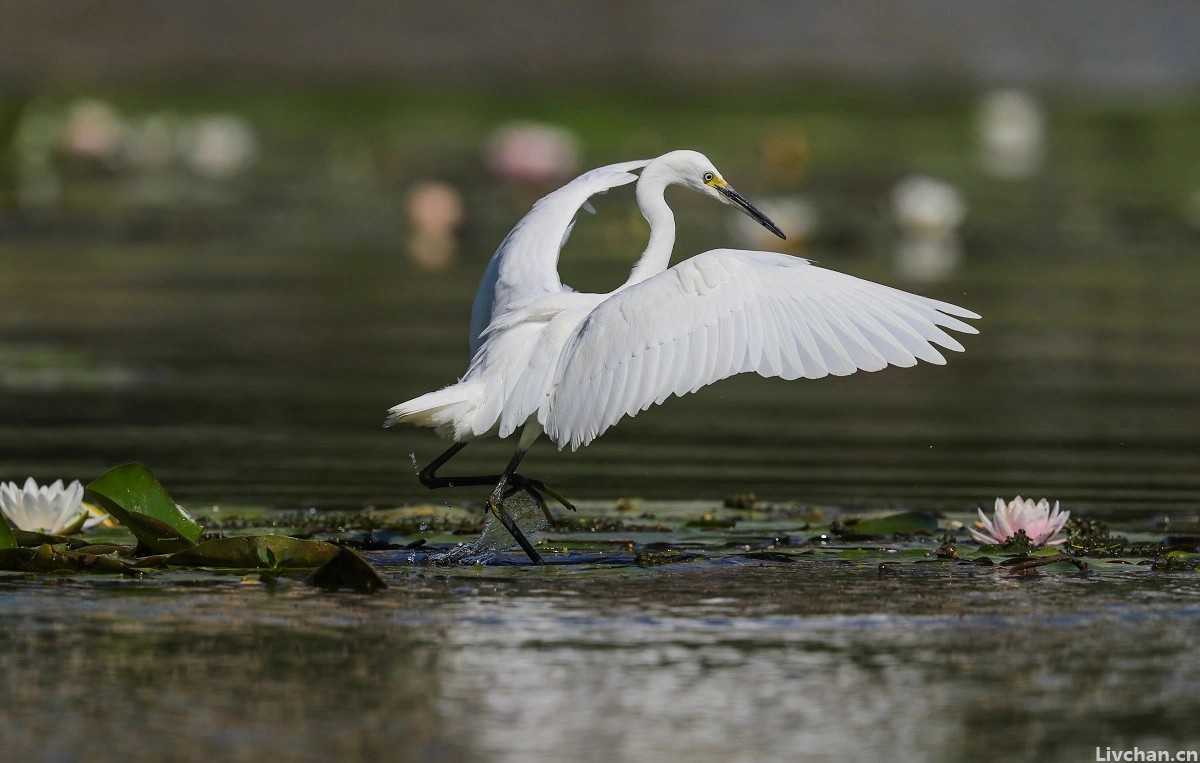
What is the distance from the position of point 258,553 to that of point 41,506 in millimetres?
851

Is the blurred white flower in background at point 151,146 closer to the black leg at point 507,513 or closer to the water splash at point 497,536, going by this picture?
the water splash at point 497,536

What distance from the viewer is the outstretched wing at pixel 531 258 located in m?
7.67

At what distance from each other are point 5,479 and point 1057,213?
46.2ft

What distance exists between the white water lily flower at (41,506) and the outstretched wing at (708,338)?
4.91ft

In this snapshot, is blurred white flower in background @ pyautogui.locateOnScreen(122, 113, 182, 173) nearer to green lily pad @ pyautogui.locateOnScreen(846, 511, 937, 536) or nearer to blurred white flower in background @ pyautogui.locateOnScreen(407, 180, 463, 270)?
blurred white flower in background @ pyautogui.locateOnScreen(407, 180, 463, 270)

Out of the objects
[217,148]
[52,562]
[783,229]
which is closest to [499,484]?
[52,562]

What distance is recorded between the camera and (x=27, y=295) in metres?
14.3

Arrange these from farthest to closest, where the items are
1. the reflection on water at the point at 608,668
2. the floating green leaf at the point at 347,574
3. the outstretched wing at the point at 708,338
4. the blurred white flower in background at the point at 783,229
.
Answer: the blurred white flower in background at the point at 783,229 → the outstretched wing at the point at 708,338 → the floating green leaf at the point at 347,574 → the reflection on water at the point at 608,668

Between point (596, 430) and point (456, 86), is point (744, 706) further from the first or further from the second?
point (456, 86)

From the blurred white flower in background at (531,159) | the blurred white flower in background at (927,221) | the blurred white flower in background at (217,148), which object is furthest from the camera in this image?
the blurred white flower in background at (217,148)

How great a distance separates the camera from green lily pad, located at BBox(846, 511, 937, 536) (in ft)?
23.6

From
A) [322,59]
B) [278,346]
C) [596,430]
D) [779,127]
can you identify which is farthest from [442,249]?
[596,430]

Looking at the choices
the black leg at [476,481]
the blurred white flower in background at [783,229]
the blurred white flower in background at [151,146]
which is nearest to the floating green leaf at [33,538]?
the black leg at [476,481]

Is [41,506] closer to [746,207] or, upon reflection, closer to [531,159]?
[746,207]
